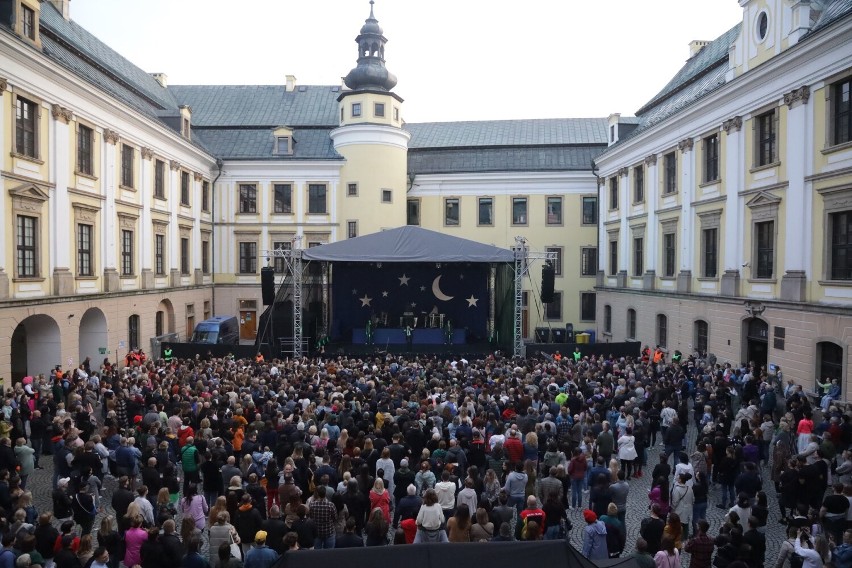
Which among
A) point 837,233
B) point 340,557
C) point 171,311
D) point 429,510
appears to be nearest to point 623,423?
point 429,510

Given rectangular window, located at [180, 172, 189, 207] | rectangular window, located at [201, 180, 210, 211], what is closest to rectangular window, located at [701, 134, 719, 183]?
rectangular window, located at [180, 172, 189, 207]

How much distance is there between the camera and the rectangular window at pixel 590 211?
3991 centimetres

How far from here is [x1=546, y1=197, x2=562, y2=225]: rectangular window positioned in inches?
1583

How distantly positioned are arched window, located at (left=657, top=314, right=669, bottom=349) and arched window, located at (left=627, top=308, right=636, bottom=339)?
3134 millimetres

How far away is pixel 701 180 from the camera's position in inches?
1031

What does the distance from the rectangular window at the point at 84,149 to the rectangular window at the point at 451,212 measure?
2131 centimetres

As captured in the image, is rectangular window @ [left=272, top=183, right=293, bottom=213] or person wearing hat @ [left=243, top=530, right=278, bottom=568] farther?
rectangular window @ [left=272, top=183, right=293, bottom=213]

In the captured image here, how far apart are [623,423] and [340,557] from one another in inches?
349

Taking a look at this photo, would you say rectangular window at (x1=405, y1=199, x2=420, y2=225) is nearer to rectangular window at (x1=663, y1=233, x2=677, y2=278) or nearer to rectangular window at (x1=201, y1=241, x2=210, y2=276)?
rectangular window at (x1=201, y1=241, x2=210, y2=276)

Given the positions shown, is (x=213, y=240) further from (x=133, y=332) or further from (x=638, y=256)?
(x=638, y=256)

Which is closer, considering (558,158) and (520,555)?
(520,555)

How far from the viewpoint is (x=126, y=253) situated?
2761cm

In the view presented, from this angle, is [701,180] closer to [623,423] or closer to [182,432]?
[623,423]

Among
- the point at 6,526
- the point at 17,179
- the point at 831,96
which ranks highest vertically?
the point at 831,96
